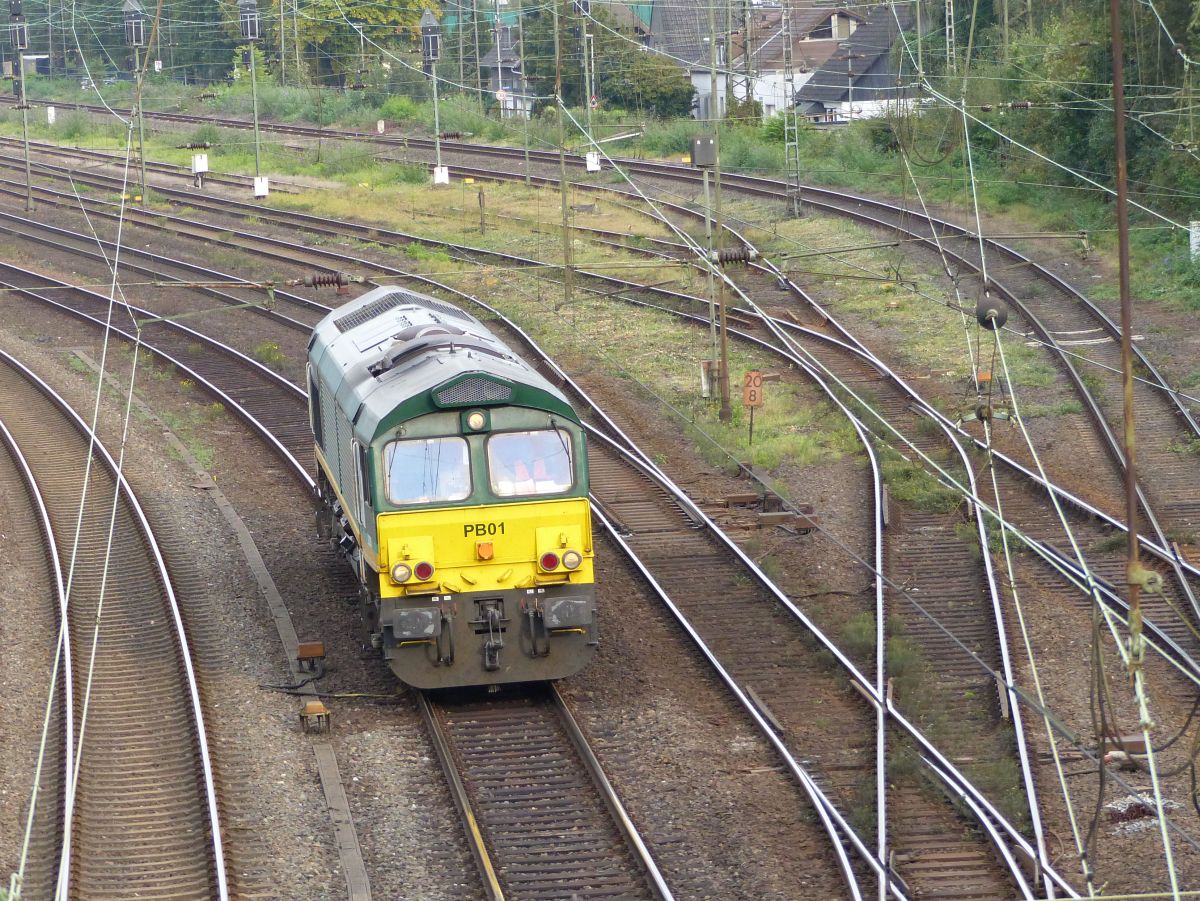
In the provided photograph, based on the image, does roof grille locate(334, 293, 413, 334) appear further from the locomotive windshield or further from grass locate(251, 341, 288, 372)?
grass locate(251, 341, 288, 372)

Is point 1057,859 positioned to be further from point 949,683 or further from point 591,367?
point 591,367

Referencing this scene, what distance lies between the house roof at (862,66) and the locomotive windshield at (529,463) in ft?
180

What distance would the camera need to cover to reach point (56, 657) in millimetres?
13961

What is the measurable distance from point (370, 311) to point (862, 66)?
186 feet

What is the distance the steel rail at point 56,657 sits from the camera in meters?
10.9

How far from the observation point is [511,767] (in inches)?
500

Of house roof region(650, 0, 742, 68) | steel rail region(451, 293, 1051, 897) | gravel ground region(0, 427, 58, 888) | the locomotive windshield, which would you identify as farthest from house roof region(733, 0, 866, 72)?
the locomotive windshield

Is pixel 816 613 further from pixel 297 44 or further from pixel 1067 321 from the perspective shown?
pixel 297 44

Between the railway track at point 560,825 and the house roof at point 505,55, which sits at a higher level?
the house roof at point 505,55

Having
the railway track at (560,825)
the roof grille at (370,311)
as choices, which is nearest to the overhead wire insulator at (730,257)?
the roof grille at (370,311)

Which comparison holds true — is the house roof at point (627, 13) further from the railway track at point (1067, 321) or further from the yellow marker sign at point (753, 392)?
the yellow marker sign at point (753, 392)

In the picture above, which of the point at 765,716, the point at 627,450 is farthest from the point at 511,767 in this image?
the point at 627,450

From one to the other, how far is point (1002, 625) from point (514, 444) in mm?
5037

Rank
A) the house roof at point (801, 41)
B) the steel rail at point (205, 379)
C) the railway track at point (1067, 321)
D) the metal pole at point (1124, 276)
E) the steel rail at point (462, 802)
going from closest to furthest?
Result: the metal pole at point (1124, 276)
the steel rail at point (462, 802)
the railway track at point (1067, 321)
the steel rail at point (205, 379)
the house roof at point (801, 41)
